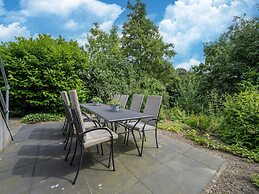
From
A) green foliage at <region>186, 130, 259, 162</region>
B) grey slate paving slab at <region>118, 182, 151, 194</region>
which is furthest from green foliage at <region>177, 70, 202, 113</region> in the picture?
grey slate paving slab at <region>118, 182, 151, 194</region>

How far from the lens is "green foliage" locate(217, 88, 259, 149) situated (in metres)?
3.18

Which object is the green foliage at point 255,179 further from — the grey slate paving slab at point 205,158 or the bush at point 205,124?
the bush at point 205,124

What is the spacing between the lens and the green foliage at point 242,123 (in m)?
3.18

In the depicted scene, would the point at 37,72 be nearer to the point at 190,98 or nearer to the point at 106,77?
the point at 106,77

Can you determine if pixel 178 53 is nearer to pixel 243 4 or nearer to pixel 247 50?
pixel 243 4

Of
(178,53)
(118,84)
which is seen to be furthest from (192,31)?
(178,53)

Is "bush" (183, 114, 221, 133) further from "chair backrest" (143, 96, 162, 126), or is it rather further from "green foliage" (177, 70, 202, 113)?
"green foliage" (177, 70, 202, 113)

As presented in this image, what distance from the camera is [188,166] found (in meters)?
2.30

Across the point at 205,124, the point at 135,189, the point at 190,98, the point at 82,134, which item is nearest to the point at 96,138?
the point at 82,134

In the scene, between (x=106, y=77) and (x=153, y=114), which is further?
(x=106, y=77)

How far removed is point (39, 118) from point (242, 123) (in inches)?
231

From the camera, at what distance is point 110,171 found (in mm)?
2113

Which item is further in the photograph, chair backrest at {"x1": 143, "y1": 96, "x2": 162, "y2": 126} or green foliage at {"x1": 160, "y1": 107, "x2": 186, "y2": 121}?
green foliage at {"x1": 160, "y1": 107, "x2": 186, "y2": 121}

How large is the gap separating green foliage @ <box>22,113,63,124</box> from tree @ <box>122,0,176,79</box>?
298 inches
